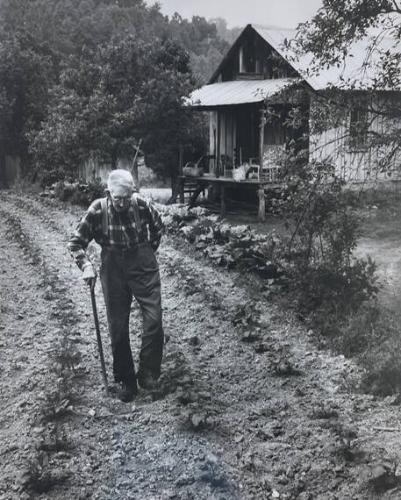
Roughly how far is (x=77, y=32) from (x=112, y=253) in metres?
35.5

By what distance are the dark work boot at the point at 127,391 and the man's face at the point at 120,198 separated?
1.53 metres

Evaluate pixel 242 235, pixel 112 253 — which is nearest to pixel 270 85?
Result: pixel 242 235

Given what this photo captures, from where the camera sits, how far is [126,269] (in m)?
5.61

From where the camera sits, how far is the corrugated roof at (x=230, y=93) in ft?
61.2

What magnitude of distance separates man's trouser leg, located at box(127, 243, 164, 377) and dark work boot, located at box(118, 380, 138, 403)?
0.25m

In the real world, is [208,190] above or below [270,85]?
below

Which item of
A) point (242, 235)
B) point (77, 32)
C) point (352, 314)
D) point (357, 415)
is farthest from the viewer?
point (77, 32)

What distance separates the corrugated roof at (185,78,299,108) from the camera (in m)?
18.7

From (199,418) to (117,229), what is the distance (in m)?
1.71

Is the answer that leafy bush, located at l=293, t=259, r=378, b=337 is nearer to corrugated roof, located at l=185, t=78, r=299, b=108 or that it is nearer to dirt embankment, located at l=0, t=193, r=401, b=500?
dirt embankment, located at l=0, t=193, r=401, b=500

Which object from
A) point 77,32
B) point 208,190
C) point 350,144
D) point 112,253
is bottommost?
point 208,190

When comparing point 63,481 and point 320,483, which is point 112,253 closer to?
point 63,481

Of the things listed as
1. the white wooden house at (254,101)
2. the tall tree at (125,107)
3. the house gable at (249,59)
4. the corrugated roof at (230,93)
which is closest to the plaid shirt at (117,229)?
the white wooden house at (254,101)

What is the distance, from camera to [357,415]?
5324 millimetres
